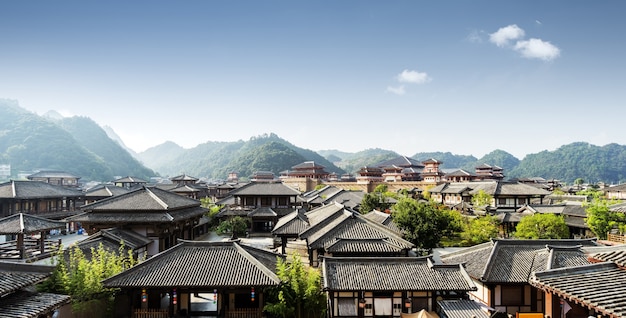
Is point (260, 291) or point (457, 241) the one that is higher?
point (260, 291)

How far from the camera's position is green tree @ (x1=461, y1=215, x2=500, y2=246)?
44125mm

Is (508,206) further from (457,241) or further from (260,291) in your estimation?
(260,291)

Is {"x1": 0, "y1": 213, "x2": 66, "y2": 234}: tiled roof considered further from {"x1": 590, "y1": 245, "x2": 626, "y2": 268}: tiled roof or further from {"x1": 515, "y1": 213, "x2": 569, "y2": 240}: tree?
{"x1": 515, "y1": 213, "x2": 569, "y2": 240}: tree

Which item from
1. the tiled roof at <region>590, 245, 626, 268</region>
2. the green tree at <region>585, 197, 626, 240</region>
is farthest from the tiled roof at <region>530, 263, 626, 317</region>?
the green tree at <region>585, 197, 626, 240</region>

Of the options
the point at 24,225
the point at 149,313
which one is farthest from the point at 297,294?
the point at 24,225

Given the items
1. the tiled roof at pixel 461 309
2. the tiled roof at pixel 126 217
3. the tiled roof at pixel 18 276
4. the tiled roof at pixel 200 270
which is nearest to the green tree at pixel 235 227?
the tiled roof at pixel 126 217

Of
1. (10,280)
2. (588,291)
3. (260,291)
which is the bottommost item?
(260,291)

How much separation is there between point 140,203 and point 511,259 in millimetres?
30583

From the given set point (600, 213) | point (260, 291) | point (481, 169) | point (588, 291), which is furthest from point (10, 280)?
point (481, 169)

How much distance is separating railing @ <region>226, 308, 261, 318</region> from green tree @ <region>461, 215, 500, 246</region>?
32305 millimetres

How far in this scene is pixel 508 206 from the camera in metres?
59.2

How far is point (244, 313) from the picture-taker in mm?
20453

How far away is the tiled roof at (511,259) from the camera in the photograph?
2275 centimetres

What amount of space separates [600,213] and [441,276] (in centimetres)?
3085
